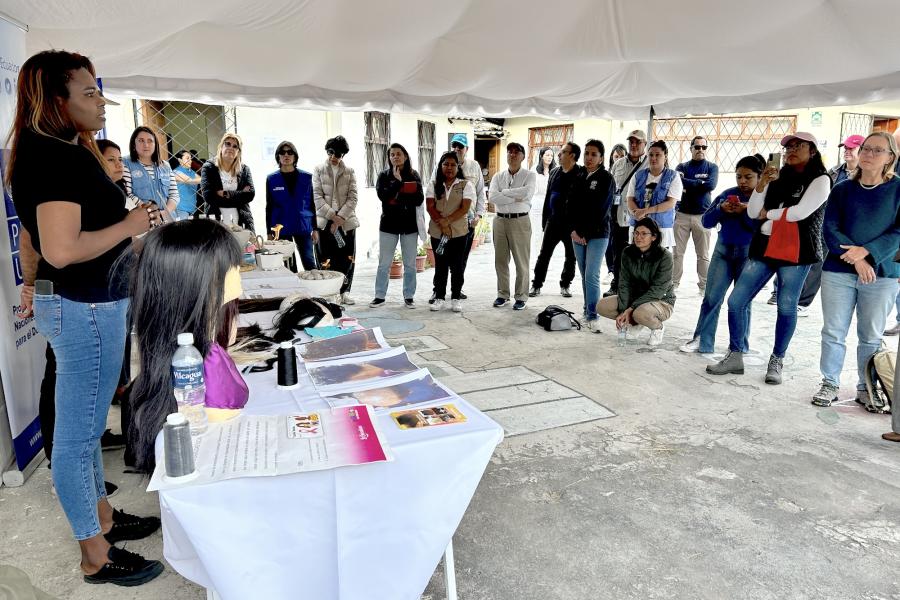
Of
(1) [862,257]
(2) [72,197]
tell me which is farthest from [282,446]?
(1) [862,257]

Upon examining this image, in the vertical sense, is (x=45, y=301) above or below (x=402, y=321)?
above

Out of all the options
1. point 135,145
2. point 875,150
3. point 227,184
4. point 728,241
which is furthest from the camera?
point 227,184

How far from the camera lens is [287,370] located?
182 cm

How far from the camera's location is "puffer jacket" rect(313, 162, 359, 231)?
21.0ft

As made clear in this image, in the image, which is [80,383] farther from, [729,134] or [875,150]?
[729,134]

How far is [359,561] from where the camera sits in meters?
1.46

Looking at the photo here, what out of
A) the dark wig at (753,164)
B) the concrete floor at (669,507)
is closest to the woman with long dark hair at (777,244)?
the concrete floor at (669,507)

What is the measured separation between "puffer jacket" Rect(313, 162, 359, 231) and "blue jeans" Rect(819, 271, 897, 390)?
444cm

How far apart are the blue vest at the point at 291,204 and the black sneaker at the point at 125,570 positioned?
4.41 m

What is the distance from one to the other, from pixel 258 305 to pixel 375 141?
Answer: 8.15 metres

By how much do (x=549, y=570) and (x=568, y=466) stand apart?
0.86 m

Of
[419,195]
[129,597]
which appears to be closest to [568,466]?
[129,597]

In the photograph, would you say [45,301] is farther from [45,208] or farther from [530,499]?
[530,499]

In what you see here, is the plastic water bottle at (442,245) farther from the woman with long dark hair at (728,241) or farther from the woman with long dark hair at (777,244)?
the woman with long dark hair at (777,244)
